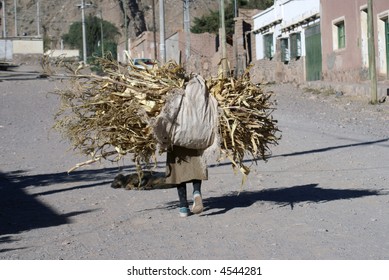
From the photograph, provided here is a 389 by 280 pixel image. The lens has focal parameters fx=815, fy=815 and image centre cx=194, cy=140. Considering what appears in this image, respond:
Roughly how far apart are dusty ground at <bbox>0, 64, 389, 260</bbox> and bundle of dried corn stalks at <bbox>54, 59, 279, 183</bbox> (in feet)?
2.75

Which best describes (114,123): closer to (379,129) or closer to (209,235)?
(209,235)

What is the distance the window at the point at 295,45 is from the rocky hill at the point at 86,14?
64.5 m

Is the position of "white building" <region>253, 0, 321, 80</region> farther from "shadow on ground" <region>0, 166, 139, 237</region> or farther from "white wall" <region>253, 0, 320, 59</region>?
"shadow on ground" <region>0, 166, 139, 237</region>

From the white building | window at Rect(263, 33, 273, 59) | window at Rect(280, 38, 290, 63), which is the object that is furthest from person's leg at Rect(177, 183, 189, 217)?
window at Rect(263, 33, 273, 59)

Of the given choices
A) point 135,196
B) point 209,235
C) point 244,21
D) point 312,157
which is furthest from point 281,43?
point 209,235

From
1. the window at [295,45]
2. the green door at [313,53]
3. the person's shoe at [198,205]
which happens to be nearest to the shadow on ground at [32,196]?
the person's shoe at [198,205]

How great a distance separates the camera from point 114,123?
861 centimetres

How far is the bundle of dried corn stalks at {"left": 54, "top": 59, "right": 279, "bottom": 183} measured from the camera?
336 inches

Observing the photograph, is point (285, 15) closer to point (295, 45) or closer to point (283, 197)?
point (295, 45)

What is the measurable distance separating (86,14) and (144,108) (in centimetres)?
10602

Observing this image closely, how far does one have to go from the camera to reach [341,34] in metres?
33.5

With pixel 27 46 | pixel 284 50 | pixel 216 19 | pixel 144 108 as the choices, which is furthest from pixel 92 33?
pixel 144 108

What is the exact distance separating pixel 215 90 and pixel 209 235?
5.60 ft

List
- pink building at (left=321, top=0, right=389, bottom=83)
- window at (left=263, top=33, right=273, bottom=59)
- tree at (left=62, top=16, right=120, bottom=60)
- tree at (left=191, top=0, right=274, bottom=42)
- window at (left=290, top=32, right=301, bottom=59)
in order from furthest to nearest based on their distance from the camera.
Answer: tree at (left=62, top=16, right=120, bottom=60) → tree at (left=191, top=0, right=274, bottom=42) → window at (left=263, top=33, right=273, bottom=59) → window at (left=290, top=32, right=301, bottom=59) → pink building at (left=321, top=0, right=389, bottom=83)
